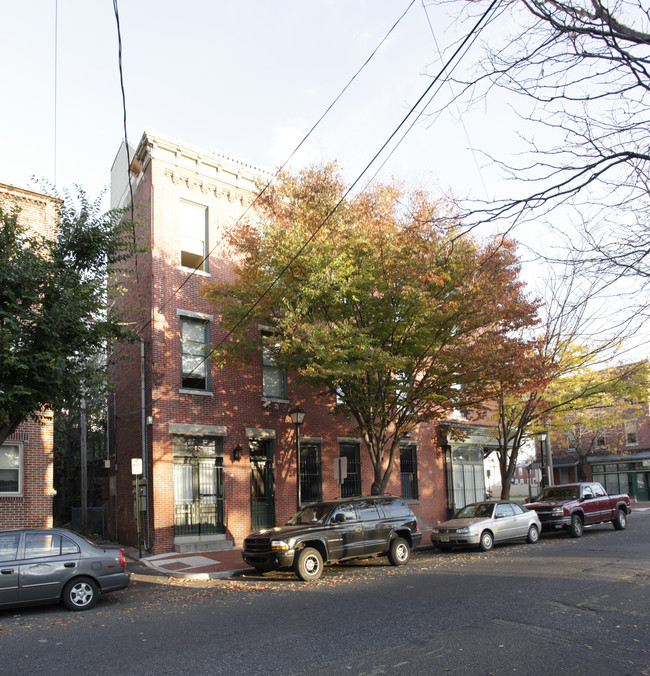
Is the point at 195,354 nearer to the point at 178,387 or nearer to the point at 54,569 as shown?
the point at 178,387

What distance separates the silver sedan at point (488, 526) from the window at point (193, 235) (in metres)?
11.0

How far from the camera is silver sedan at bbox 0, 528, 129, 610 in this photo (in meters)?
9.41

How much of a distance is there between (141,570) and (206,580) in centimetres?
235

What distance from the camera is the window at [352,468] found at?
22.3 m

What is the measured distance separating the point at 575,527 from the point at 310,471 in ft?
28.7

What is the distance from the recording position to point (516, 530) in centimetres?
1742

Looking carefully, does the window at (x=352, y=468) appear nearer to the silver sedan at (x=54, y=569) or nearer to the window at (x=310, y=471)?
the window at (x=310, y=471)

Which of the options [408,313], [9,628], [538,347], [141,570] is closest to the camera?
[9,628]

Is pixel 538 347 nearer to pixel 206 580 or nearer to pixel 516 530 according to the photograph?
pixel 516 530

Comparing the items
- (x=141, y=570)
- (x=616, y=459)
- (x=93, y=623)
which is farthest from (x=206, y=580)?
(x=616, y=459)

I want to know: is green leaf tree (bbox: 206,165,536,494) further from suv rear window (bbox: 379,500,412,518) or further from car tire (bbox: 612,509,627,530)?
car tire (bbox: 612,509,627,530)

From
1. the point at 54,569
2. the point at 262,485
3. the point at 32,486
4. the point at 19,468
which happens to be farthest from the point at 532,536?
the point at 19,468

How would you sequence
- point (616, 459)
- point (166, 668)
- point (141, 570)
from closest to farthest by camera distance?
point (166, 668) → point (141, 570) → point (616, 459)

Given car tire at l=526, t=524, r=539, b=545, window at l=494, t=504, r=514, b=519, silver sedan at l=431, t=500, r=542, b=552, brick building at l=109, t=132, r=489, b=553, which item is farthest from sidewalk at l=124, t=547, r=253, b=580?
car tire at l=526, t=524, r=539, b=545
